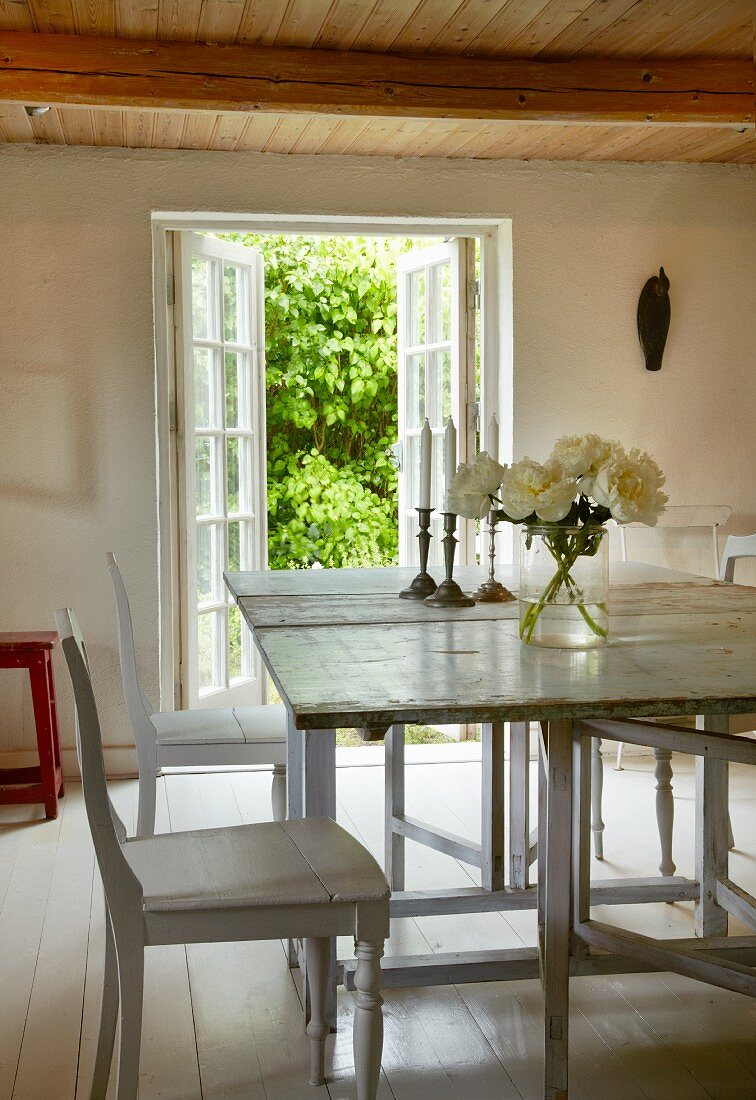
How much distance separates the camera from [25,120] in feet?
12.2

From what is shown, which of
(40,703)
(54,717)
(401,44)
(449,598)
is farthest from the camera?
(54,717)

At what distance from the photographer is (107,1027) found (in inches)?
79.4

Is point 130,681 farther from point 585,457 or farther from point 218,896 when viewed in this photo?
point 585,457

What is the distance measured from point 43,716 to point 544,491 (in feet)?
7.84

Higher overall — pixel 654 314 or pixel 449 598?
pixel 654 314

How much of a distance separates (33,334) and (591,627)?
2.80m

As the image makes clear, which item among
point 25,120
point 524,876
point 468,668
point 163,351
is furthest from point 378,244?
point 468,668

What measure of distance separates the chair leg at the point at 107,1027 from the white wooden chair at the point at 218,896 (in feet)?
0.05

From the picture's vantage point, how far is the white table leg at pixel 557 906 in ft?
6.50

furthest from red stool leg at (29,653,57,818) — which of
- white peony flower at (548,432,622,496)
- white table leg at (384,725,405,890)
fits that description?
white peony flower at (548,432,622,496)

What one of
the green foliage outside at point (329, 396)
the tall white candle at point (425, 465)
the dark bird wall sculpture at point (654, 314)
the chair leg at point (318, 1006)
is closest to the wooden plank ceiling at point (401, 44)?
the dark bird wall sculpture at point (654, 314)

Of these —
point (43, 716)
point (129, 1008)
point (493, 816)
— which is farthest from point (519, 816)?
point (43, 716)

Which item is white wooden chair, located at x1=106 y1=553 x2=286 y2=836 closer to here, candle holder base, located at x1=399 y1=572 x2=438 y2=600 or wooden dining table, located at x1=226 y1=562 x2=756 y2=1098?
wooden dining table, located at x1=226 y1=562 x2=756 y2=1098

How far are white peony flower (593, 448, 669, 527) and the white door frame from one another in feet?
8.07
